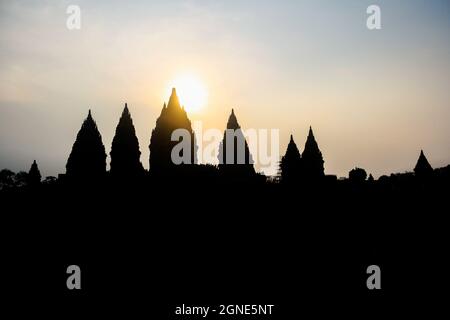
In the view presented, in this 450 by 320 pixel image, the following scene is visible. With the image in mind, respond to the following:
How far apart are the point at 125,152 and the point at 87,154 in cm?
364

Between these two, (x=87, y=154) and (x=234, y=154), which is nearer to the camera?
(x=87, y=154)

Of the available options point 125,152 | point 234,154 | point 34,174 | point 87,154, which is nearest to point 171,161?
point 125,152

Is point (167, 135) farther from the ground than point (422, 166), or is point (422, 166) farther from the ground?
point (167, 135)

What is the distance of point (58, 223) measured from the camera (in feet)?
104

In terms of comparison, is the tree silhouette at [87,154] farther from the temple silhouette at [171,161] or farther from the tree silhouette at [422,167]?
the tree silhouette at [422,167]

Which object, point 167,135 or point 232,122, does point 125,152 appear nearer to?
point 167,135

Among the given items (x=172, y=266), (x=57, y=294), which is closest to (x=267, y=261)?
Result: (x=172, y=266)

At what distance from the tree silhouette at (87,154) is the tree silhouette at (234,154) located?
12731mm

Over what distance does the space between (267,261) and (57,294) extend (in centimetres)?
1368

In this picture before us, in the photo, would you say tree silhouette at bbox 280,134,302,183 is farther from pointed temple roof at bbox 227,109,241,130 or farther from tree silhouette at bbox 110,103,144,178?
tree silhouette at bbox 110,103,144,178

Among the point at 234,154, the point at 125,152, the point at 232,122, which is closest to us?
the point at 125,152

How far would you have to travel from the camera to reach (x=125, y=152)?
39.4 metres

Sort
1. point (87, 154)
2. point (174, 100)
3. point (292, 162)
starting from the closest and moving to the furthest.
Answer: point (87, 154) < point (174, 100) < point (292, 162)

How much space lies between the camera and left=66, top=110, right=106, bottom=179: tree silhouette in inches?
1517
